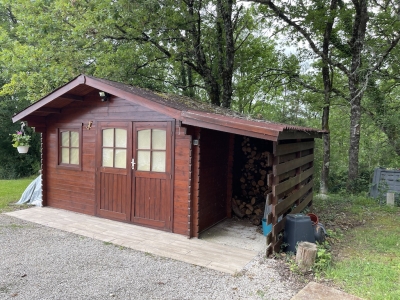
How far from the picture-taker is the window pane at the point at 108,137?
5.07 m

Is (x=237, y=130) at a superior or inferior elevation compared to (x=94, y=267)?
superior

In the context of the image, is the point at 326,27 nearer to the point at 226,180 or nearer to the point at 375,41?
the point at 375,41

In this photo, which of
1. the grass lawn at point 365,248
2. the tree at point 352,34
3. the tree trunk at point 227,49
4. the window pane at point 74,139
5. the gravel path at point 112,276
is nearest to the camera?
the gravel path at point 112,276

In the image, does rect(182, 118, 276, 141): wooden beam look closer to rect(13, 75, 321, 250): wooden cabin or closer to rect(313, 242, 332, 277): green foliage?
rect(13, 75, 321, 250): wooden cabin

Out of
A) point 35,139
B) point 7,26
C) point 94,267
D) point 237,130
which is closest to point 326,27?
point 237,130

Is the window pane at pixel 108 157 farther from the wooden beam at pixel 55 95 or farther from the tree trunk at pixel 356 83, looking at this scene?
the tree trunk at pixel 356 83

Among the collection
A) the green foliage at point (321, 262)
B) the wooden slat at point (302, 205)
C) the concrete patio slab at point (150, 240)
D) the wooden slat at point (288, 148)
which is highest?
the wooden slat at point (288, 148)

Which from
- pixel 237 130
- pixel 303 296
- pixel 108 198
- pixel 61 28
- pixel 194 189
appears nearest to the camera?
pixel 303 296

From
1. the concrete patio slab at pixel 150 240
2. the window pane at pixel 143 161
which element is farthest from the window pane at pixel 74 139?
the window pane at pixel 143 161

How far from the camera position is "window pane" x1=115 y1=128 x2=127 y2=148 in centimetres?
494

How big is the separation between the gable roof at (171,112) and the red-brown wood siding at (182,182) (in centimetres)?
50

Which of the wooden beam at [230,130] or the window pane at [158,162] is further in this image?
the window pane at [158,162]

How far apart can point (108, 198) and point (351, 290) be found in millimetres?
3917

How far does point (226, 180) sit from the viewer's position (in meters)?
5.38
